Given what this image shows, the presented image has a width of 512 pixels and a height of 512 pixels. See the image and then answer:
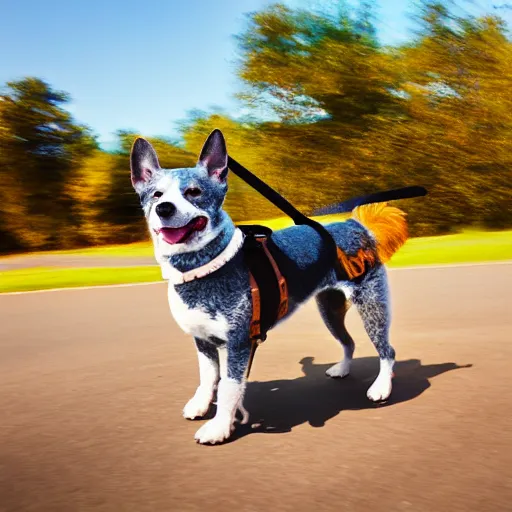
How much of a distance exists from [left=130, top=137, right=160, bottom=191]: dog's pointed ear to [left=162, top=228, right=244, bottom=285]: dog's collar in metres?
0.49

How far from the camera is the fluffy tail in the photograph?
5698mm

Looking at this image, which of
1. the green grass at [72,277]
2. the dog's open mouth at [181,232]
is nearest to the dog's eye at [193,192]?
the dog's open mouth at [181,232]

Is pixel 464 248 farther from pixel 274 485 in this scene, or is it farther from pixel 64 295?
pixel 274 485

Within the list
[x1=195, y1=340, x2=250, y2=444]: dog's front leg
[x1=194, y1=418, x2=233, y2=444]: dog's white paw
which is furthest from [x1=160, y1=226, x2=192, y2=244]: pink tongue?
[x1=194, y1=418, x2=233, y2=444]: dog's white paw

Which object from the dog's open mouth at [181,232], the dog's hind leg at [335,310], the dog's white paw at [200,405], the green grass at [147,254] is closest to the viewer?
the dog's open mouth at [181,232]

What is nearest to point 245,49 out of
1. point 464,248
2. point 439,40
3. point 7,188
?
point 439,40

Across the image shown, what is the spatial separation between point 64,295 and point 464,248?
12.1 m

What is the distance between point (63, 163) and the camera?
27.0 metres

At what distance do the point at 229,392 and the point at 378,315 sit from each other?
4.61ft

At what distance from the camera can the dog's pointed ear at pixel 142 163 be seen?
454 cm

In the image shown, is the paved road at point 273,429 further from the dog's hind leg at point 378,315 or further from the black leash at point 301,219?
the black leash at point 301,219

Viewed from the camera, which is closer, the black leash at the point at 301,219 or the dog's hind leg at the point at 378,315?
the black leash at the point at 301,219

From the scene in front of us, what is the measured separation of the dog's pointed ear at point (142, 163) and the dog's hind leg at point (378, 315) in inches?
67.1

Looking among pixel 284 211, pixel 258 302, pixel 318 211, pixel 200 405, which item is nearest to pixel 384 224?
pixel 318 211
